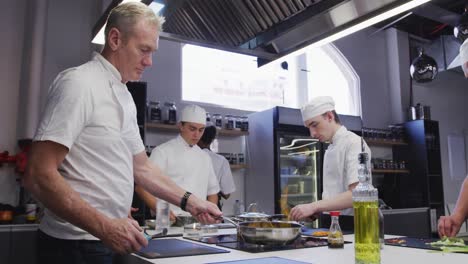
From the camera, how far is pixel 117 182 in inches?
53.7

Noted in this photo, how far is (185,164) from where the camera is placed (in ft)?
10.0

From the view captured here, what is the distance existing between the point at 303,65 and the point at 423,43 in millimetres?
2718

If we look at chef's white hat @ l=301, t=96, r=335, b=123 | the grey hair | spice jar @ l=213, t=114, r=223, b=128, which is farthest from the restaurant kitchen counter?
spice jar @ l=213, t=114, r=223, b=128

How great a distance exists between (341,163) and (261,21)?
1.00 m

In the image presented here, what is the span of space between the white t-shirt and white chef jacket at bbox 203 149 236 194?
286 centimetres

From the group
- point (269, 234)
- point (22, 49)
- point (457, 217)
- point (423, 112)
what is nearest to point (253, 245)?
point (269, 234)

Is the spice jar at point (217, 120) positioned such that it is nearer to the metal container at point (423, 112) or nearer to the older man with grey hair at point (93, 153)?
the older man with grey hair at point (93, 153)

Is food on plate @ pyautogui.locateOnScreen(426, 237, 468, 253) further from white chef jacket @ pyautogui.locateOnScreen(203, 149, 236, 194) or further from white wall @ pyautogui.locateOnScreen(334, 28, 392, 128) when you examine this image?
white wall @ pyautogui.locateOnScreen(334, 28, 392, 128)

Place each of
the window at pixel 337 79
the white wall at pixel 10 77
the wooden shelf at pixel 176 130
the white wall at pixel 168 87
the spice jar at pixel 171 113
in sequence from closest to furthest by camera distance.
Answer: the white wall at pixel 10 77 < the wooden shelf at pixel 176 130 < the spice jar at pixel 171 113 < the white wall at pixel 168 87 < the window at pixel 337 79

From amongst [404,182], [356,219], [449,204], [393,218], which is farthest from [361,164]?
[449,204]

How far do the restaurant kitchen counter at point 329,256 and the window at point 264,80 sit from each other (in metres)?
3.45

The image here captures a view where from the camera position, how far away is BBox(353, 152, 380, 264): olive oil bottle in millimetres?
1098

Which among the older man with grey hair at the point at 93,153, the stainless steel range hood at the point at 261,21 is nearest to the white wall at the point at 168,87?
the stainless steel range hood at the point at 261,21

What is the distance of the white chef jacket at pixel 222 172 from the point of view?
429 centimetres
